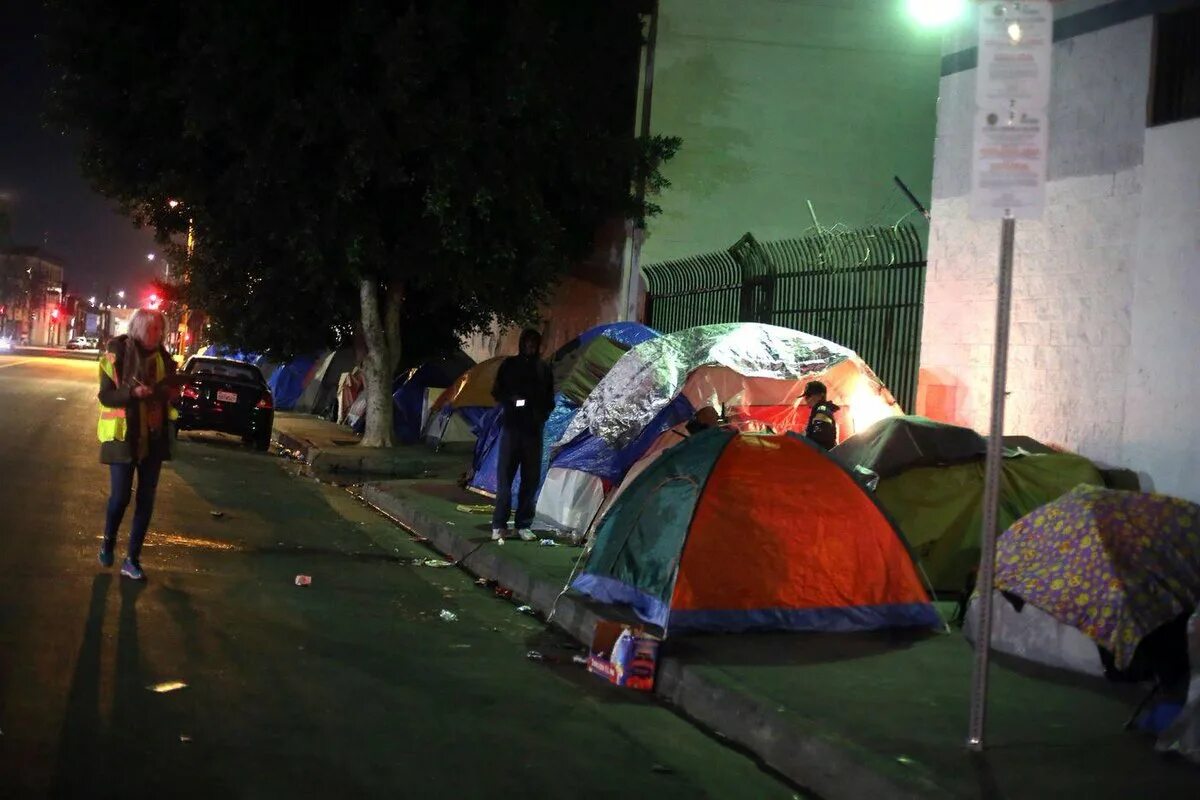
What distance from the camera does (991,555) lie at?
5.63 m

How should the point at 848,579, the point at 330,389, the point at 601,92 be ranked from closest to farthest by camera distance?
the point at 848,579
the point at 601,92
the point at 330,389

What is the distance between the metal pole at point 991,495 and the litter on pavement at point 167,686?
3782 mm

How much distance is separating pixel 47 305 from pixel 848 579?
139 meters

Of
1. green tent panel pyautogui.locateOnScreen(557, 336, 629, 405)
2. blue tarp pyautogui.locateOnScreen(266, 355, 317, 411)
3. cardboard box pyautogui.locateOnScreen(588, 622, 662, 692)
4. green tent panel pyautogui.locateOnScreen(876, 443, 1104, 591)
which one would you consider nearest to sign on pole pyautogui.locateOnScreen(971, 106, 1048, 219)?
cardboard box pyautogui.locateOnScreen(588, 622, 662, 692)

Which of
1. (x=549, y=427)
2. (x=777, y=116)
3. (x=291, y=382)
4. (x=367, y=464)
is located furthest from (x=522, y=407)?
(x=291, y=382)

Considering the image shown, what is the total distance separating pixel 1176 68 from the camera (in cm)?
951

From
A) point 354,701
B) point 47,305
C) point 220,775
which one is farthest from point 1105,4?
point 47,305

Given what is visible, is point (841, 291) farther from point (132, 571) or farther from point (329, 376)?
point (329, 376)

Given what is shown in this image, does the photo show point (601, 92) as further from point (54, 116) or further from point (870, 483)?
point (870, 483)

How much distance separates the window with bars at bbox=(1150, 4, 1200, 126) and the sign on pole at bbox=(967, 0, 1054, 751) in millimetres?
4388

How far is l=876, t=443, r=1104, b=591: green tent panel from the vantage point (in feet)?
32.4

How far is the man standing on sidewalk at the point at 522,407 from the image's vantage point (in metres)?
11.8

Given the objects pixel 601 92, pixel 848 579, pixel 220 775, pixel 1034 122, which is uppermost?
pixel 601 92

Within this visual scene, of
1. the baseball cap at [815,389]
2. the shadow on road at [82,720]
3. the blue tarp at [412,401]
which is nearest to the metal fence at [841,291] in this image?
the baseball cap at [815,389]
